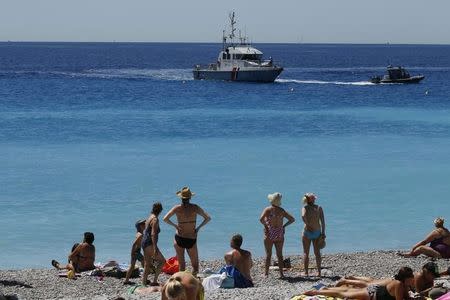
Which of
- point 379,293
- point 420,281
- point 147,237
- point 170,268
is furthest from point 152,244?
point 420,281

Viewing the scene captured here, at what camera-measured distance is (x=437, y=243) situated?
A: 1512 cm

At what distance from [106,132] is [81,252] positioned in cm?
2428

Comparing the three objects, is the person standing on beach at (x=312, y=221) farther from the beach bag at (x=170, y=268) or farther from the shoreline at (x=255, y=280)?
the beach bag at (x=170, y=268)

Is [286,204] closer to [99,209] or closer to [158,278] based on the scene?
[99,209]

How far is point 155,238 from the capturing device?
12.6m

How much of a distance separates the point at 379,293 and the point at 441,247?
186 inches

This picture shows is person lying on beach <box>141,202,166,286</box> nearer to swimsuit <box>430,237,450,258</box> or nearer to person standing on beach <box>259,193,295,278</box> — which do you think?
person standing on beach <box>259,193,295,278</box>

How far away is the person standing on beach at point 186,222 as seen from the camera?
12766mm

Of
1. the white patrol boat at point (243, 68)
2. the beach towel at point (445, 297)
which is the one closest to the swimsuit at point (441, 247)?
the beach towel at point (445, 297)

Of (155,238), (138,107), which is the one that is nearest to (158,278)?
(155,238)

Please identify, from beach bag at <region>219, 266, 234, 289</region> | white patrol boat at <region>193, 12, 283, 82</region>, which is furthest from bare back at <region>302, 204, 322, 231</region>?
white patrol boat at <region>193, 12, 283, 82</region>

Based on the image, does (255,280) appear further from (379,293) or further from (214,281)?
(379,293)

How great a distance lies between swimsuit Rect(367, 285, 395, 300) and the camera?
10680 millimetres

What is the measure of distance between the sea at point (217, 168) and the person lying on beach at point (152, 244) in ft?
12.6
